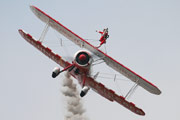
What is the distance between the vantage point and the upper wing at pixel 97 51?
117ft

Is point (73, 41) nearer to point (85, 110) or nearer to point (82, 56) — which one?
point (82, 56)

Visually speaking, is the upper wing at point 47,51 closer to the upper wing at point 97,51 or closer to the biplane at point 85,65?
the biplane at point 85,65

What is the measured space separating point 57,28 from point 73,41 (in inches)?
68.4

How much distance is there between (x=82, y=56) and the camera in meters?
34.0

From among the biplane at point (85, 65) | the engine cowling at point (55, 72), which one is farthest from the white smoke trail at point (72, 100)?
the engine cowling at point (55, 72)

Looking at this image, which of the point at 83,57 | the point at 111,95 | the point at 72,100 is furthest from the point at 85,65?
the point at 72,100

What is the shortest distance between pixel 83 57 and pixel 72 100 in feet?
27.5

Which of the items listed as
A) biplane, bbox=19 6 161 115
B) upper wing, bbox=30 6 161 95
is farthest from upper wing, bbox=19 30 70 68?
upper wing, bbox=30 6 161 95

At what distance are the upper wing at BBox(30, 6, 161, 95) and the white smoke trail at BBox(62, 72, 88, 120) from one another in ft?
19.0

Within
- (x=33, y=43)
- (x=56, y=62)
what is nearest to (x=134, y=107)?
(x=56, y=62)

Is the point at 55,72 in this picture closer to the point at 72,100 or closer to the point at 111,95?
the point at 111,95

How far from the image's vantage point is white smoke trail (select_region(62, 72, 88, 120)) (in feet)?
134

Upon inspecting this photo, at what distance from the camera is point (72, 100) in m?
41.3

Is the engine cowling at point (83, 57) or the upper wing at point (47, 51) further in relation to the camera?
the upper wing at point (47, 51)
